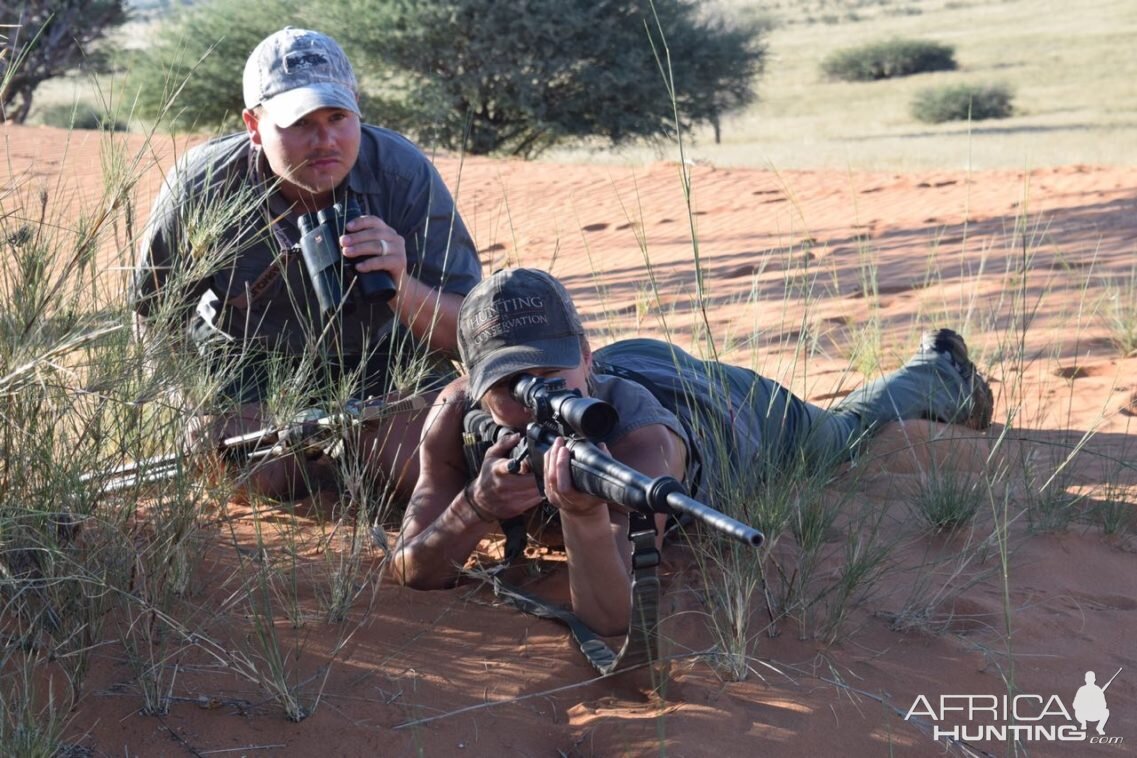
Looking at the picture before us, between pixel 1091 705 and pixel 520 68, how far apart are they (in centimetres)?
1548

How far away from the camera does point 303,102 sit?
353 centimetres

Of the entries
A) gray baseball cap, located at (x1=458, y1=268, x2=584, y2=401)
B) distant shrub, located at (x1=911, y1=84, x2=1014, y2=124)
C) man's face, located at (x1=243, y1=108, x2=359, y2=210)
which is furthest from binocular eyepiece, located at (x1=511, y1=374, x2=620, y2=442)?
distant shrub, located at (x1=911, y1=84, x2=1014, y2=124)

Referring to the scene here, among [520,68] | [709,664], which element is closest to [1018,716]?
[709,664]

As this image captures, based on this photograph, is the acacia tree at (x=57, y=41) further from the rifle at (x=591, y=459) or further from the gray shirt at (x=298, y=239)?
the rifle at (x=591, y=459)

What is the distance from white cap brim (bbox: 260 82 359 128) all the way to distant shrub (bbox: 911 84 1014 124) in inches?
990

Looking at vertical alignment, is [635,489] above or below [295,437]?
above

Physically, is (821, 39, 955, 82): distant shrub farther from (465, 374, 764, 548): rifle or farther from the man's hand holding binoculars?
(465, 374, 764, 548): rifle

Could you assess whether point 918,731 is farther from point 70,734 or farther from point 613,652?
point 70,734

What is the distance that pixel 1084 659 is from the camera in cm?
278

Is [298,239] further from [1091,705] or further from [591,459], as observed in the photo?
[1091,705]

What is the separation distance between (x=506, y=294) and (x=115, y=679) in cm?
112

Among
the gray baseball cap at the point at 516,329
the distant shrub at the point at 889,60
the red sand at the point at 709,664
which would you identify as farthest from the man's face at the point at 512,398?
the distant shrub at the point at 889,60

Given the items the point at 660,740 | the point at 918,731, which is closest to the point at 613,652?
the point at 660,740

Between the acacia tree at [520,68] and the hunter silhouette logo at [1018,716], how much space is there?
14.4 meters
